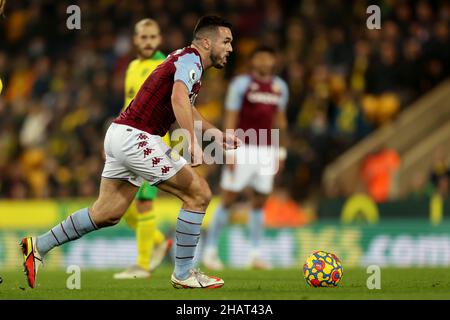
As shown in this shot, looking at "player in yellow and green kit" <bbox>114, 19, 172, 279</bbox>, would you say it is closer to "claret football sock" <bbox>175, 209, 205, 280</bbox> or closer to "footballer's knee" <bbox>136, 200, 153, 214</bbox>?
"footballer's knee" <bbox>136, 200, 153, 214</bbox>

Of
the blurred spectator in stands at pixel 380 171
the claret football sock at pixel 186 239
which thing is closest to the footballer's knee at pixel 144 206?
the claret football sock at pixel 186 239

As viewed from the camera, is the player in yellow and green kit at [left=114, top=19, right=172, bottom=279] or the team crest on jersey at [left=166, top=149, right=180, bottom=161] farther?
the player in yellow and green kit at [left=114, top=19, right=172, bottom=279]

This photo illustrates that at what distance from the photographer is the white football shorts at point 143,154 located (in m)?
8.85

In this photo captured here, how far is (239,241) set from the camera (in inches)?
640

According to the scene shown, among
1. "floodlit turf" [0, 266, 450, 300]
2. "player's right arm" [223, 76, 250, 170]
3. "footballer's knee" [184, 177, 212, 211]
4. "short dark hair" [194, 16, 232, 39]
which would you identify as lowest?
"floodlit turf" [0, 266, 450, 300]

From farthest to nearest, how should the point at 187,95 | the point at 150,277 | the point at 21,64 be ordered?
the point at 21,64 < the point at 150,277 < the point at 187,95

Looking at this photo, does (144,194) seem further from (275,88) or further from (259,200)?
(275,88)

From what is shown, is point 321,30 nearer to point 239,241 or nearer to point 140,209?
point 239,241

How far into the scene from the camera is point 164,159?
886cm

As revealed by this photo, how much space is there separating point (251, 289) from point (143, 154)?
148 centimetres

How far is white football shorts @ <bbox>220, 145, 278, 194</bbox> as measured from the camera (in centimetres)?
1384

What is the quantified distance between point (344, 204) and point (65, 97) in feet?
24.5

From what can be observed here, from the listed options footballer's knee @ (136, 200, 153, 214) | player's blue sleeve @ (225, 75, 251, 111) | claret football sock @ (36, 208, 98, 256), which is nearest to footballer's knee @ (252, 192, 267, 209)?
player's blue sleeve @ (225, 75, 251, 111)
